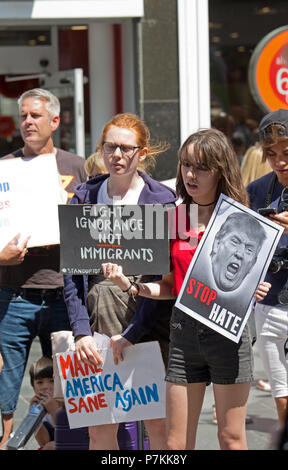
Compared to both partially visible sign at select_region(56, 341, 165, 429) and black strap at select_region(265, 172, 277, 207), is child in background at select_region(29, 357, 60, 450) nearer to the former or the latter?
partially visible sign at select_region(56, 341, 165, 429)

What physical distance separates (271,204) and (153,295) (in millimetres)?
902

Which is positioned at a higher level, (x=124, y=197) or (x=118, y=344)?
(x=124, y=197)

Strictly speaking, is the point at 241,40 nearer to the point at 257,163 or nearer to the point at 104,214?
the point at 257,163

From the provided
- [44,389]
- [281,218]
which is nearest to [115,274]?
[281,218]

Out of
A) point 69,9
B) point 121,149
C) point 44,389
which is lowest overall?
point 44,389

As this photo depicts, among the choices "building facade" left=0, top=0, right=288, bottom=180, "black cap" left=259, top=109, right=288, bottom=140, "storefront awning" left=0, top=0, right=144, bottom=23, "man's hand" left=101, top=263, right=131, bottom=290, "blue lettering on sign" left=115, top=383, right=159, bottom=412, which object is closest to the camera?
"man's hand" left=101, top=263, right=131, bottom=290

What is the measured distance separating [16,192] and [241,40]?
4.41 metres

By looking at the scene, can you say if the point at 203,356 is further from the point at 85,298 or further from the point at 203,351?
the point at 85,298

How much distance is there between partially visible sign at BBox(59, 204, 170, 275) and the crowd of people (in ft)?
0.22

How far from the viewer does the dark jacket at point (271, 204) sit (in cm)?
424

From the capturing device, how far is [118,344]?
383cm

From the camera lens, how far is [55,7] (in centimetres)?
761

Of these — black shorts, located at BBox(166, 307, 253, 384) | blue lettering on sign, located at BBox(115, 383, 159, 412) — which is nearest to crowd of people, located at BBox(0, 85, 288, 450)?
black shorts, located at BBox(166, 307, 253, 384)

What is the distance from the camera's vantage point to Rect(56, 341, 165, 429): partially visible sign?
152 inches
